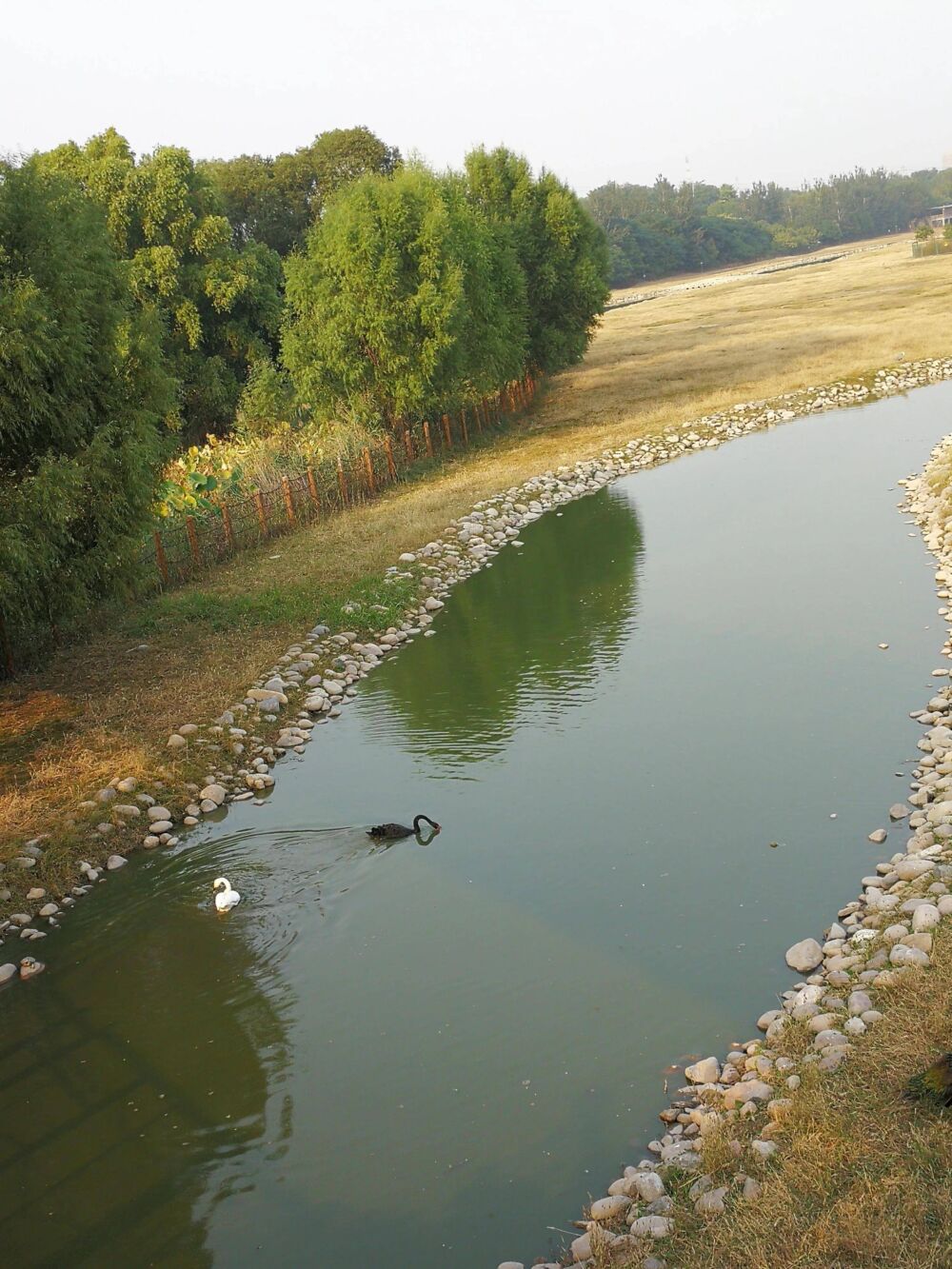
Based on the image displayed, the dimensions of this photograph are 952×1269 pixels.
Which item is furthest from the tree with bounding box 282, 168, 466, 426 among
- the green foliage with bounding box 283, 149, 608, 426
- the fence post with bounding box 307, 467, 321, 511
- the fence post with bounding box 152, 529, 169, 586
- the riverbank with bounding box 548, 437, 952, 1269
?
the riverbank with bounding box 548, 437, 952, 1269

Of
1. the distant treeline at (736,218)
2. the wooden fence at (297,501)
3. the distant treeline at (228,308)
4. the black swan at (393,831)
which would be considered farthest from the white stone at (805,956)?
the distant treeline at (736,218)

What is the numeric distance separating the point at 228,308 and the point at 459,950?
33.5m

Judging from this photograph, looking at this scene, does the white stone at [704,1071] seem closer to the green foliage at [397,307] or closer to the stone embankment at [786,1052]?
the stone embankment at [786,1052]

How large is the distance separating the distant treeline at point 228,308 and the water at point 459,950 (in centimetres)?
468

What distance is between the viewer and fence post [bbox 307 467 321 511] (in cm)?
2722

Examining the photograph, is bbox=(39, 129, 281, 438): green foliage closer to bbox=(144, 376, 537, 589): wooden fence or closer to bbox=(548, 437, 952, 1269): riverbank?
bbox=(144, 376, 537, 589): wooden fence

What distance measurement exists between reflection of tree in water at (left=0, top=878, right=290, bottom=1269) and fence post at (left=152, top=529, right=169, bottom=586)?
36.0 feet

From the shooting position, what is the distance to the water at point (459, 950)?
25.0 feet

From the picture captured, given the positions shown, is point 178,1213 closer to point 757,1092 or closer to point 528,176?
point 757,1092

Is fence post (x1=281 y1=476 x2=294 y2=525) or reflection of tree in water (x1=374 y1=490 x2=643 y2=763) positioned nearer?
reflection of tree in water (x1=374 y1=490 x2=643 y2=763)

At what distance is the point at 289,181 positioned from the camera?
49844mm

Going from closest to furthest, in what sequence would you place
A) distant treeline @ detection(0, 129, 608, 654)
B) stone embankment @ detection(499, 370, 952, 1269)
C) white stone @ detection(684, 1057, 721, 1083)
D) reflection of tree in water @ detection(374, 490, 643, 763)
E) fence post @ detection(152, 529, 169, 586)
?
1. stone embankment @ detection(499, 370, 952, 1269)
2. white stone @ detection(684, 1057, 721, 1083)
3. distant treeline @ detection(0, 129, 608, 654)
4. reflection of tree in water @ detection(374, 490, 643, 763)
5. fence post @ detection(152, 529, 169, 586)

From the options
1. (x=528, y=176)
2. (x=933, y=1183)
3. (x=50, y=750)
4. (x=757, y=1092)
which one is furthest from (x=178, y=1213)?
(x=528, y=176)

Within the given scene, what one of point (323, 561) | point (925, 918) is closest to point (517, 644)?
point (323, 561)
